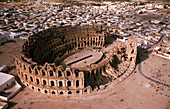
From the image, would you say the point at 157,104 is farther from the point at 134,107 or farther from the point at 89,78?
the point at 89,78

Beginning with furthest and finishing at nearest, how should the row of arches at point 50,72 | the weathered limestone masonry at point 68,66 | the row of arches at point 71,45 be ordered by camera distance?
the row of arches at point 71,45
the weathered limestone masonry at point 68,66
the row of arches at point 50,72

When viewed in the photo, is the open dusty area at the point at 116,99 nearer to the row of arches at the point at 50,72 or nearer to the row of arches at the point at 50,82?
the row of arches at the point at 50,82

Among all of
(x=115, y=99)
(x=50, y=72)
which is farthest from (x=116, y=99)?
(x=50, y=72)

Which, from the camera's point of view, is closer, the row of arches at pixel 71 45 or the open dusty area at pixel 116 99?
the open dusty area at pixel 116 99

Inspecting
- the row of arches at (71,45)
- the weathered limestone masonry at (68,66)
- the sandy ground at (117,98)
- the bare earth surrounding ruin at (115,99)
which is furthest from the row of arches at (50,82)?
the row of arches at (71,45)

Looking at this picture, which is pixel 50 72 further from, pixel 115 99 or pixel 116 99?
pixel 116 99

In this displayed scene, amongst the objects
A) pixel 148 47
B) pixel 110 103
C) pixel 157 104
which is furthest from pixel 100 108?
pixel 148 47

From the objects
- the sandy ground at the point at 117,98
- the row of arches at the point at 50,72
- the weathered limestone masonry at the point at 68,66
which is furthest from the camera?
the weathered limestone masonry at the point at 68,66
